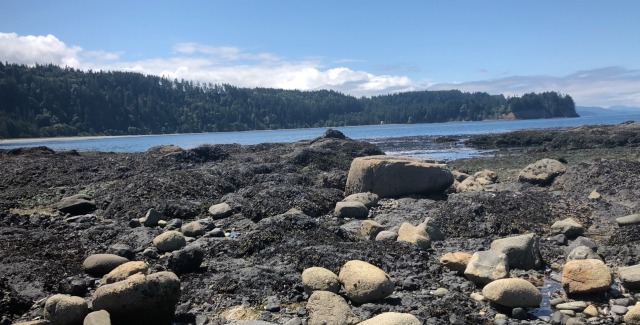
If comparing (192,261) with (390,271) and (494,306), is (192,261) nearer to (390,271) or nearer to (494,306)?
(390,271)

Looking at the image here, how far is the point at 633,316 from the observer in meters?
6.94

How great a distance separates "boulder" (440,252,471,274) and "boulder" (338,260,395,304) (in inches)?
68.9

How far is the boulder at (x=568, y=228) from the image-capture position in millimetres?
11445

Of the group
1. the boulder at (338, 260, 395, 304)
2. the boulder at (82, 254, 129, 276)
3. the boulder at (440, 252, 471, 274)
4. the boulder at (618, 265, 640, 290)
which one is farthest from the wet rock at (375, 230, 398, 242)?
the boulder at (82, 254, 129, 276)

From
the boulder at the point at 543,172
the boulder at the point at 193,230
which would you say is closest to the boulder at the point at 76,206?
the boulder at the point at 193,230

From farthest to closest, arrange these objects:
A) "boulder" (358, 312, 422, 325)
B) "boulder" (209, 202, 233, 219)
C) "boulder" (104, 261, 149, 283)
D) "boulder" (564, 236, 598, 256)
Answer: "boulder" (209, 202, 233, 219) → "boulder" (564, 236, 598, 256) → "boulder" (104, 261, 149, 283) → "boulder" (358, 312, 422, 325)

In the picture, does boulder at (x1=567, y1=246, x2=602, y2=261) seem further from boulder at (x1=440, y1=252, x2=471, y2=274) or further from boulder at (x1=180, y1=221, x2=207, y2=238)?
boulder at (x1=180, y1=221, x2=207, y2=238)

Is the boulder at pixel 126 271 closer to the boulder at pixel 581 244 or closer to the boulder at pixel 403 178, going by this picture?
the boulder at pixel 581 244

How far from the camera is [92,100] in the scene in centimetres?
14138

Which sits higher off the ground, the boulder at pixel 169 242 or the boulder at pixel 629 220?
the boulder at pixel 629 220

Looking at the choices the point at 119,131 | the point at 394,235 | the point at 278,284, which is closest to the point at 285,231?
the point at 394,235

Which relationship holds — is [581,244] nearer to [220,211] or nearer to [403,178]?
[403,178]

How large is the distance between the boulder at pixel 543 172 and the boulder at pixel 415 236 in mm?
8727

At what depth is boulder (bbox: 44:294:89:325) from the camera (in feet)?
23.3
